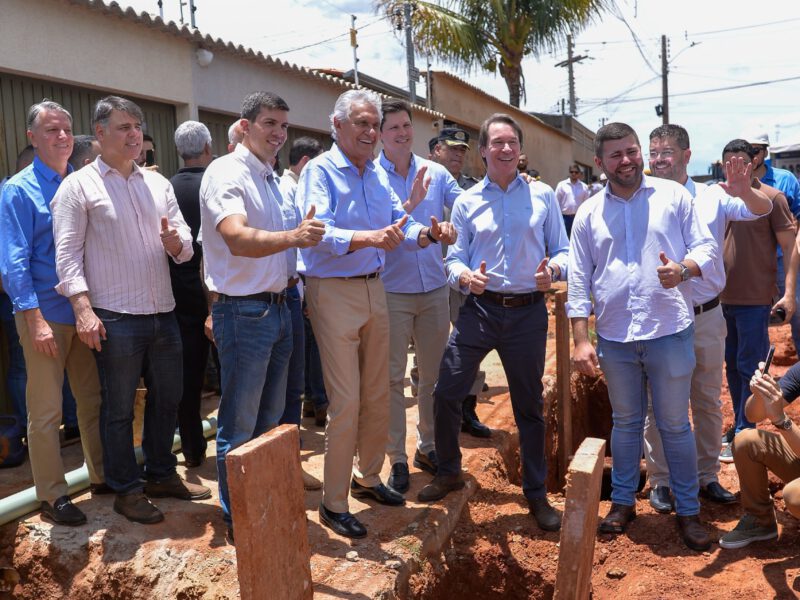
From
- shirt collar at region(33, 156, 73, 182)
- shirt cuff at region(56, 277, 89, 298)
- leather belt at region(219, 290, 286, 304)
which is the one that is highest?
shirt collar at region(33, 156, 73, 182)

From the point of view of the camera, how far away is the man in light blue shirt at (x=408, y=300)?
187 inches

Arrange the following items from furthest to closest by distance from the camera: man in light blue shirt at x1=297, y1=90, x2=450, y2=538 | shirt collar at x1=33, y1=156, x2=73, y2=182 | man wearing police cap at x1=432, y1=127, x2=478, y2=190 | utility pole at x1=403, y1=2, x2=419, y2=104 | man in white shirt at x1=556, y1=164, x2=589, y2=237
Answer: utility pole at x1=403, y1=2, x2=419, y2=104
man in white shirt at x1=556, y1=164, x2=589, y2=237
man wearing police cap at x1=432, y1=127, x2=478, y2=190
shirt collar at x1=33, y1=156, x2=73, y2=182
man in light blue shirt at x1=297, y1=90, x2=450, y2=538

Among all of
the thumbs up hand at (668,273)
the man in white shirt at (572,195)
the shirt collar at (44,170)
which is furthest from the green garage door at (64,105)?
the man in white shirt at (572,195)

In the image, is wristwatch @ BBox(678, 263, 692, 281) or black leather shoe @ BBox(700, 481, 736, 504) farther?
black leather shoe @ BBox(700, 481, 736, 504)

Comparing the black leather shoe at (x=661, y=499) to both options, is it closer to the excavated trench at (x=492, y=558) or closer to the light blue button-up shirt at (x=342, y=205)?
the excavated trench at (x=492, y=558)

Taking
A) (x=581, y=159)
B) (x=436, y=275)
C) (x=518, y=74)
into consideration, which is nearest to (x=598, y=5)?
(x=518, y=74)

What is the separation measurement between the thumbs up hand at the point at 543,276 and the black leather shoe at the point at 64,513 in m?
2.70

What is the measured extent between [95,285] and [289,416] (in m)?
1.45

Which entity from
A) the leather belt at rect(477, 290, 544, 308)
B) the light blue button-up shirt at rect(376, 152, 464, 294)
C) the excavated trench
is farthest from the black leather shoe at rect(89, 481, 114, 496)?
the leather belt at rect(477, 290, 544, 308)

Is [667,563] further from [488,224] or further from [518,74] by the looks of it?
[518,74]

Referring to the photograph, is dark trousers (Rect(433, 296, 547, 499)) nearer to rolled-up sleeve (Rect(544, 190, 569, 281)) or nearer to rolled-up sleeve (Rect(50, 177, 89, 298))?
rolled-up sleeve (Rect(544, 190, 569, 281))

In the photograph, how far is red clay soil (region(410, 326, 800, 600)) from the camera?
3.99 meters

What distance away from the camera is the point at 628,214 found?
14.0 feet

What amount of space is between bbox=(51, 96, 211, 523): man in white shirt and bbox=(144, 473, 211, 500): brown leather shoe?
0.62 feet
